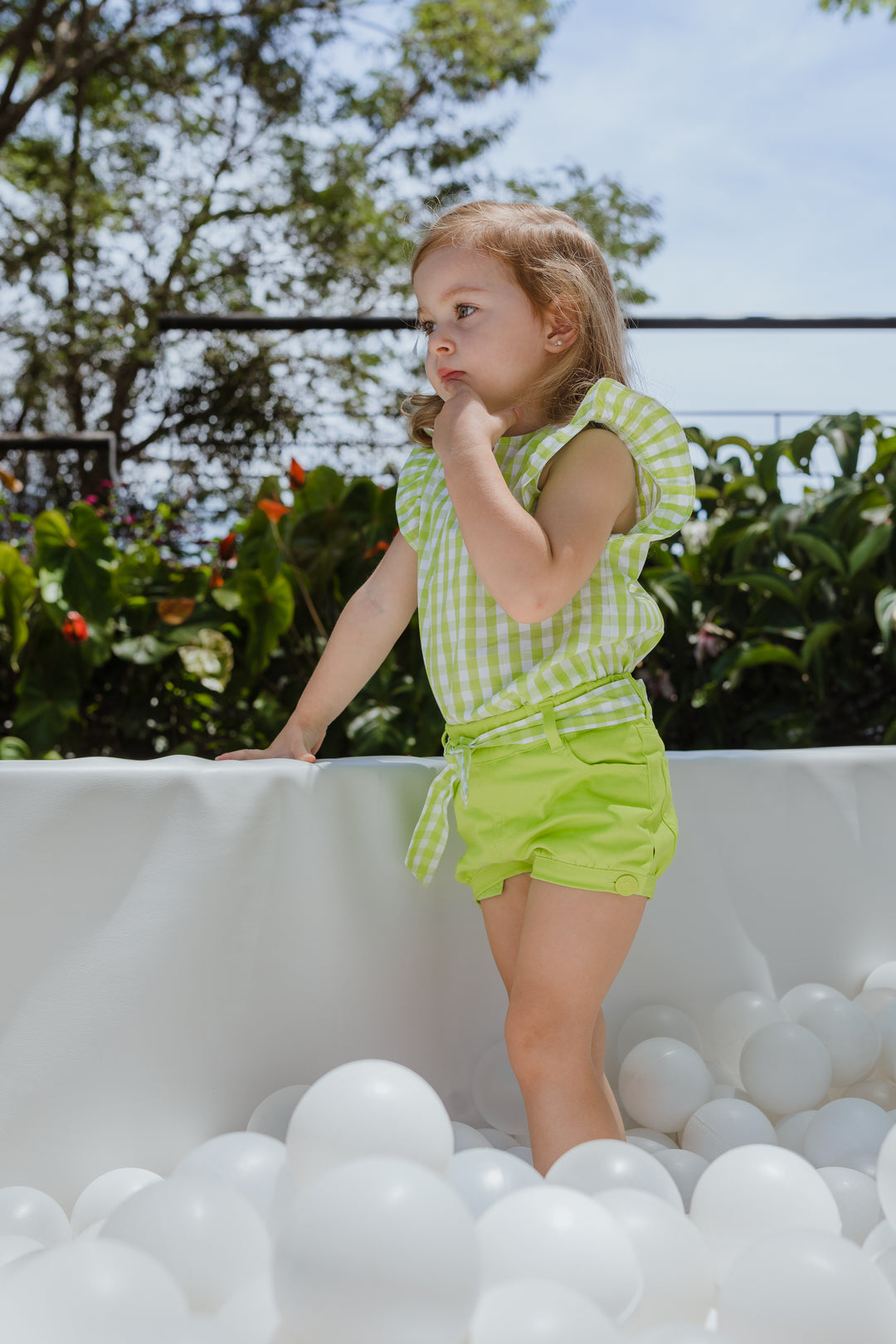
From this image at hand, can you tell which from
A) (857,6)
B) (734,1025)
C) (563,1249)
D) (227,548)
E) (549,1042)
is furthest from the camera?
(857,6)

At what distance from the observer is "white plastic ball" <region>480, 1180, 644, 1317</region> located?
661 mm

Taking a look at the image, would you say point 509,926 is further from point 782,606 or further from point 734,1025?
point 782,606

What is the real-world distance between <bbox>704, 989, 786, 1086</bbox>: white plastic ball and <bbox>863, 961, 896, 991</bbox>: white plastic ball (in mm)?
142

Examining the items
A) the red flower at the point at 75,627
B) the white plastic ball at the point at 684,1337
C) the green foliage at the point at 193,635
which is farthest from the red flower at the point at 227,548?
the white plastic ball at the point at 684,1337

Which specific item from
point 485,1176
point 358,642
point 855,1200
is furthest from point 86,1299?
point 358,642

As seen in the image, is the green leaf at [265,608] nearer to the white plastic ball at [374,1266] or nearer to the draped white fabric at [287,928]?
the draped white fabric at [287,928]

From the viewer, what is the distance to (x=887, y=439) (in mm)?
2008

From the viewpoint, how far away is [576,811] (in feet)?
3.45

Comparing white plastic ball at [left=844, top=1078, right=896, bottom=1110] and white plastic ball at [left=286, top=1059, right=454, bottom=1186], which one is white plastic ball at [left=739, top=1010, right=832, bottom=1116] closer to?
white plastic ball at [left=844, top=1078, right=896, bottom=1110]

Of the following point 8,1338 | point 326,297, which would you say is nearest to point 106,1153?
point 8,1338

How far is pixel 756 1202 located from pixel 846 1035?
0.49 metres

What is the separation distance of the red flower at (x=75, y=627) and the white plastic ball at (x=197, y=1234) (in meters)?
1.28

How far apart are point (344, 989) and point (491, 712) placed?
1.12ft

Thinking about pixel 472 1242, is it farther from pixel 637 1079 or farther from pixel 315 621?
pixel 315 621
